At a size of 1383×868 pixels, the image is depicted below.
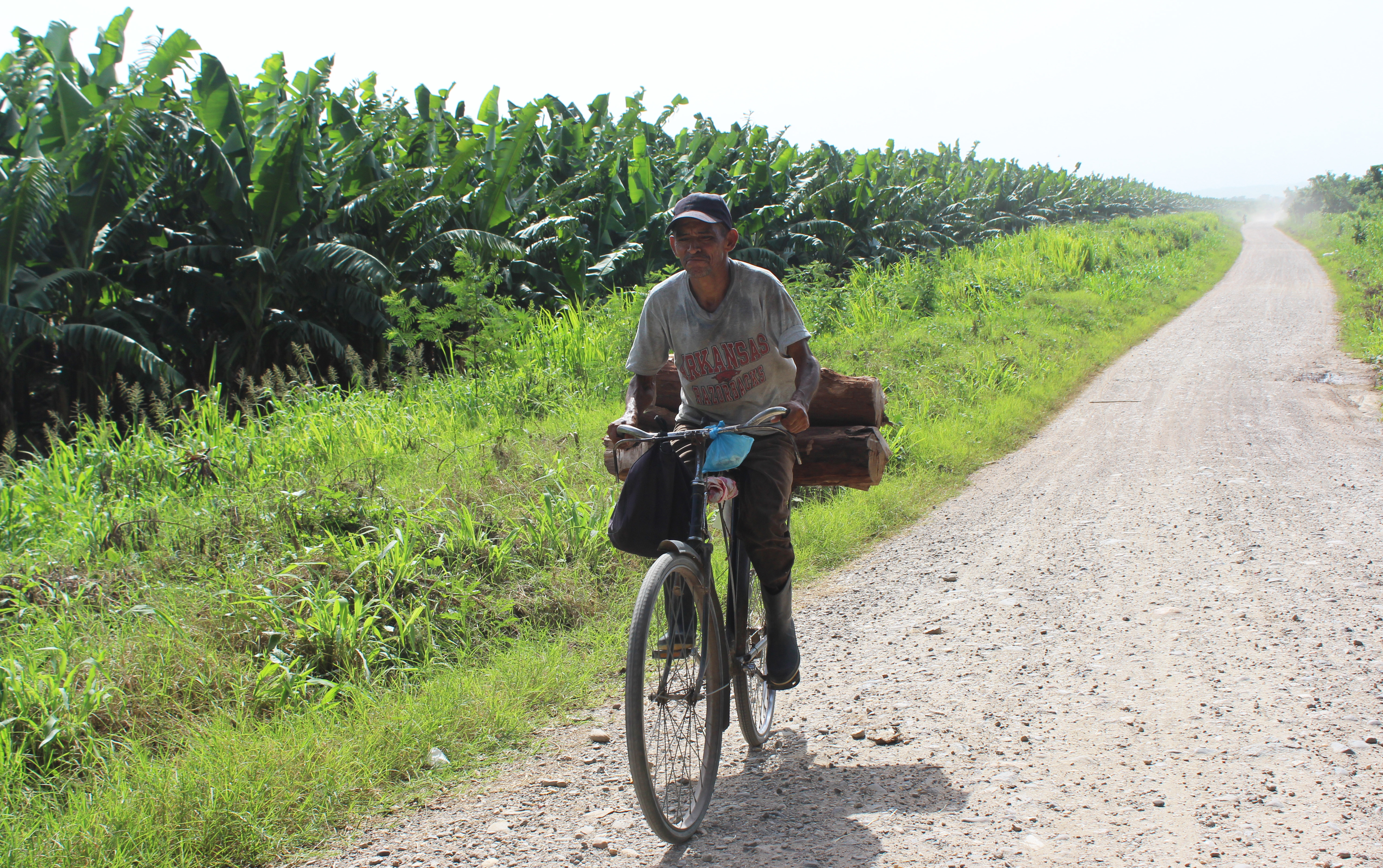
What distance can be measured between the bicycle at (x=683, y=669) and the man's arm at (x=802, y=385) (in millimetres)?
71

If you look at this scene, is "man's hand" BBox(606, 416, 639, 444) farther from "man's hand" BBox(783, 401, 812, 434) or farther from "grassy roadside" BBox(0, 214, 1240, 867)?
"grassy roadside" BBox(0, 214, 1240, 867)

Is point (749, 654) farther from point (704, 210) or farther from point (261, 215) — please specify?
point (261, 215)

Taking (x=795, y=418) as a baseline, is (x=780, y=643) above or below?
below

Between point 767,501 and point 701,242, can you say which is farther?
point 767,501

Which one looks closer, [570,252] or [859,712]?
[859,712]

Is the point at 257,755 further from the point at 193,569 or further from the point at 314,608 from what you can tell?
the point at 193,569

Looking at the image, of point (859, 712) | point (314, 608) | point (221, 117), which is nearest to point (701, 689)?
point (859, 712)

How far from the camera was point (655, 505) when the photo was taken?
279cm

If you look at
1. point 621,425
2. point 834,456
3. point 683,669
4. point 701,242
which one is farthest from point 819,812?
point 701,242

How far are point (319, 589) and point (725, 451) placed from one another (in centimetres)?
239

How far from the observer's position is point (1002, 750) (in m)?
3.20

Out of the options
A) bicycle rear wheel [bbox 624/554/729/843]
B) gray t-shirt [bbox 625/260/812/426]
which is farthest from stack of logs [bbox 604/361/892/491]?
bicycle rear wheel [bbox 624/554/729/843]

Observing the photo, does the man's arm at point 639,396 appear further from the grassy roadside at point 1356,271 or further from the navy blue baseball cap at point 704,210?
the grassy roadside at point 1356,271

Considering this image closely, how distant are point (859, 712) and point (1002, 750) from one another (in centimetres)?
61
